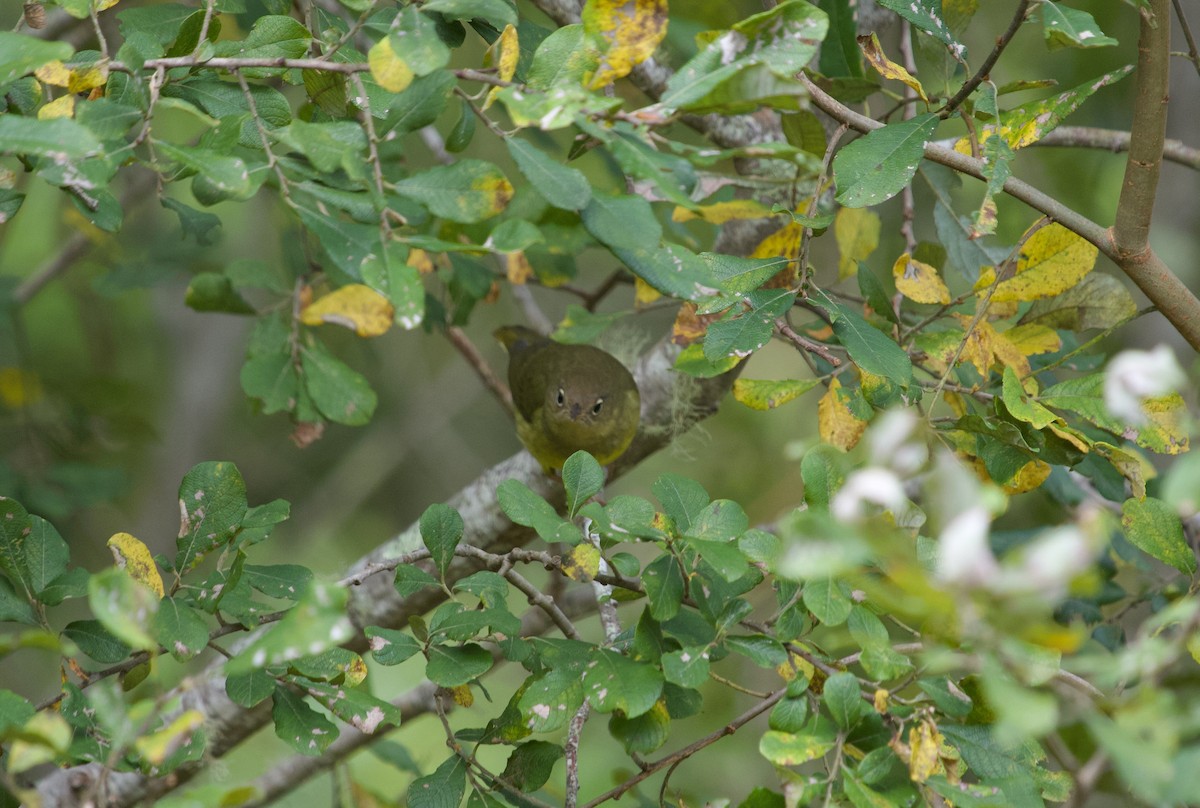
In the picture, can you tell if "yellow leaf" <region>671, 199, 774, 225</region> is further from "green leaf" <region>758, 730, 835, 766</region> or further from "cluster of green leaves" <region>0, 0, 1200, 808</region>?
"green leaf" <region>758, 730, 835, 766</region>

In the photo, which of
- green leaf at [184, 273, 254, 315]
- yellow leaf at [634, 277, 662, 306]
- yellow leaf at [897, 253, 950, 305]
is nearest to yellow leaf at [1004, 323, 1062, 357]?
yellow leaf at [897, 253, 950, 305]

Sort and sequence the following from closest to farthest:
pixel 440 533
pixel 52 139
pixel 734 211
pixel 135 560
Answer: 1. pixel 52 139
2. pixel 135 560
3. pixel 440 533
4. pixel 734 211

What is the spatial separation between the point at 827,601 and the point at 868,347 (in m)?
0.37

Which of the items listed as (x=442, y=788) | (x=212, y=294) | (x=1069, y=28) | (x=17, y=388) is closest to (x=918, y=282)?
(x=1069, y=28)

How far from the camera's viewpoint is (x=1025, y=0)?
1.28 metres

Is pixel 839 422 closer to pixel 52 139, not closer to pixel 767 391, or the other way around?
pixel 767 391

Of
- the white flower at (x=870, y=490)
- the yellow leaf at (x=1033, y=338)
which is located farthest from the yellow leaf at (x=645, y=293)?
the white flower at (x=870, y=490)

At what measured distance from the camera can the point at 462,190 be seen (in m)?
1.24

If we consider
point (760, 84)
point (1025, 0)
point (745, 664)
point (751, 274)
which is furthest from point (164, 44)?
point (745, 664)

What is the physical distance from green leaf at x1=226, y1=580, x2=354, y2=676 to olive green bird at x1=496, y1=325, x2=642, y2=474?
75.6 inches

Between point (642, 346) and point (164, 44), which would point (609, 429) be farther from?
point (164, 44)

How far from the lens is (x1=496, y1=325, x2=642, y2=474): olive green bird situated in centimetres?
→ 283

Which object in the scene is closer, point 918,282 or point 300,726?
point 300,726

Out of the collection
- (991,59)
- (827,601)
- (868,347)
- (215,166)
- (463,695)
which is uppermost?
(215,166)
